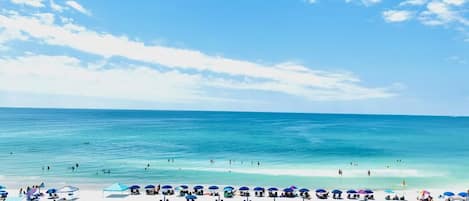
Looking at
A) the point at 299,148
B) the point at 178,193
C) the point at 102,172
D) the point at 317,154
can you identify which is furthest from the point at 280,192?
the point at 299,148

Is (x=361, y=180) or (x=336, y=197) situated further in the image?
(x=361, y=180)

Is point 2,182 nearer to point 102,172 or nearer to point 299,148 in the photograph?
point 102,172

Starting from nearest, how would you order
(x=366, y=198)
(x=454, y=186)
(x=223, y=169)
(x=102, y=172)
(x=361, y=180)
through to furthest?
(x=366, y=198)
(x=454, y=186)
(x=361, y=180)
(x=102, y=172)
(x=223, y=169)

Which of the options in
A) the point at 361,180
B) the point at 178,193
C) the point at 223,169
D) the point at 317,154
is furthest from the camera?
the point at 317,154

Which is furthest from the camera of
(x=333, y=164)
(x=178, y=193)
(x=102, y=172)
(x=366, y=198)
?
(x=333, y=164)

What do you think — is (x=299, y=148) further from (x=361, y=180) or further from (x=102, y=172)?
(x=102, y=172)

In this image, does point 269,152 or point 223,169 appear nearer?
point 223,169

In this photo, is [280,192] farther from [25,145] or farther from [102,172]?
[25,145]

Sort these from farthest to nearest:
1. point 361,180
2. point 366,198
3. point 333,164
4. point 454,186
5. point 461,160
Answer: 1. point 461,160
2. point 333,164
3. point 361,180
4. point 454,186
5. point 366,198

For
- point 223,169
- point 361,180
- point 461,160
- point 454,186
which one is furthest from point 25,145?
point 461,160
